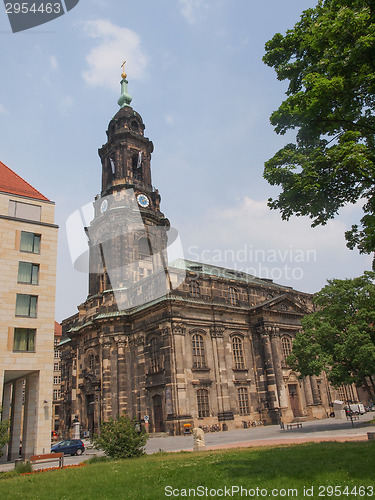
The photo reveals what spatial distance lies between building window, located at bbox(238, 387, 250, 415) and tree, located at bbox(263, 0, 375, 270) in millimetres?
31589

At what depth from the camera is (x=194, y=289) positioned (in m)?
43.8

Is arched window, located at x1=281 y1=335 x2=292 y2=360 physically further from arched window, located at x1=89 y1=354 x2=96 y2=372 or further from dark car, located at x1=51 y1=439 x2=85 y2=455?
dark car, located at x1=51 y1=439 x2=85 y2=455

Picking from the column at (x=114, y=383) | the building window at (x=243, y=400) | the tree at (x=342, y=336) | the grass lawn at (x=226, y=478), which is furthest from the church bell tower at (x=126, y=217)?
the grass lawn at (x=226, y=478)

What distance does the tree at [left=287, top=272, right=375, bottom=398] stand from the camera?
29531mm

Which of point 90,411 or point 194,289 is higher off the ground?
point 194,289

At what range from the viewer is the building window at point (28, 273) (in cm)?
3003

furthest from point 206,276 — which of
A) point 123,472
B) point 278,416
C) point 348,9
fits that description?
point 348,9

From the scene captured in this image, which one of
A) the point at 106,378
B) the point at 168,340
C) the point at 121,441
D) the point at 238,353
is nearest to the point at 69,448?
the point at 168,340

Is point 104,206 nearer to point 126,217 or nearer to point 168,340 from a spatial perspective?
point 126,217

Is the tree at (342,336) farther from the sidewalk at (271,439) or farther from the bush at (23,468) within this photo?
the bush at (23,468)

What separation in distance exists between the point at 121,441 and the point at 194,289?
2438 cm

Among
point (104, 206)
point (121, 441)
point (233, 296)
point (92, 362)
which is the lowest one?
point (121, 441)

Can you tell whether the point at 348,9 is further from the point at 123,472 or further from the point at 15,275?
the point at 15,275

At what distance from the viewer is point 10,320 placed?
1121 inches
